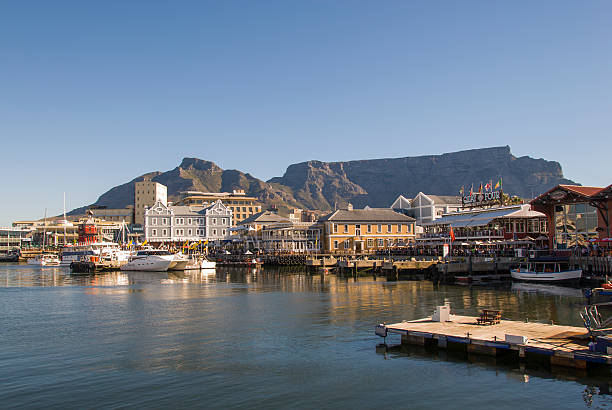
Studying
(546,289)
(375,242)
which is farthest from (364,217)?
(546,289)

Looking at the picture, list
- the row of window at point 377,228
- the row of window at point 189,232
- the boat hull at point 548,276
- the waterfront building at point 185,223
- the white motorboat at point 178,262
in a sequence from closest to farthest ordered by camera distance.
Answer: the boat hull at point 548,276, the white motorboat at point 178,262, the row of window at point 377,228, the waterfront building at point 185,223, the row of window at point 189,232

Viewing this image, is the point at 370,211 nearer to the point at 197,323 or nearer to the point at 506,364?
the point at 197,323

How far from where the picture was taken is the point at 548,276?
56.9m

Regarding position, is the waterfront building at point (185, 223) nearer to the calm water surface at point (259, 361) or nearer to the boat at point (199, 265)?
the boat at point (199, 265)

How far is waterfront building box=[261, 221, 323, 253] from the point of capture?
112 metres

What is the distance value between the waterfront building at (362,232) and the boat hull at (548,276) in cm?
4880

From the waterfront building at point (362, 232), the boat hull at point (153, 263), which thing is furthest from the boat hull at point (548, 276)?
the boat hull at point (153, 263)

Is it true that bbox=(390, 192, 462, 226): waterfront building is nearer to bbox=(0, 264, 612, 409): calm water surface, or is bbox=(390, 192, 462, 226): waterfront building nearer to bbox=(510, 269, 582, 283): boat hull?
bbox=(510, 269, 582, 283): boat hull

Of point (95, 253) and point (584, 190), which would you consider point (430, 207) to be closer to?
point (584, 190)

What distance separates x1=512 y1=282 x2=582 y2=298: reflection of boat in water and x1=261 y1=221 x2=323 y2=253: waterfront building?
56.5 metres

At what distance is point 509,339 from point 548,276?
3756cm

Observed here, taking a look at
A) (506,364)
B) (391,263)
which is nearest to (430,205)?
(391,263)

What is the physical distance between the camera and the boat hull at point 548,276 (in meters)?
55.1

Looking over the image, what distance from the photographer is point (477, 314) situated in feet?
120
